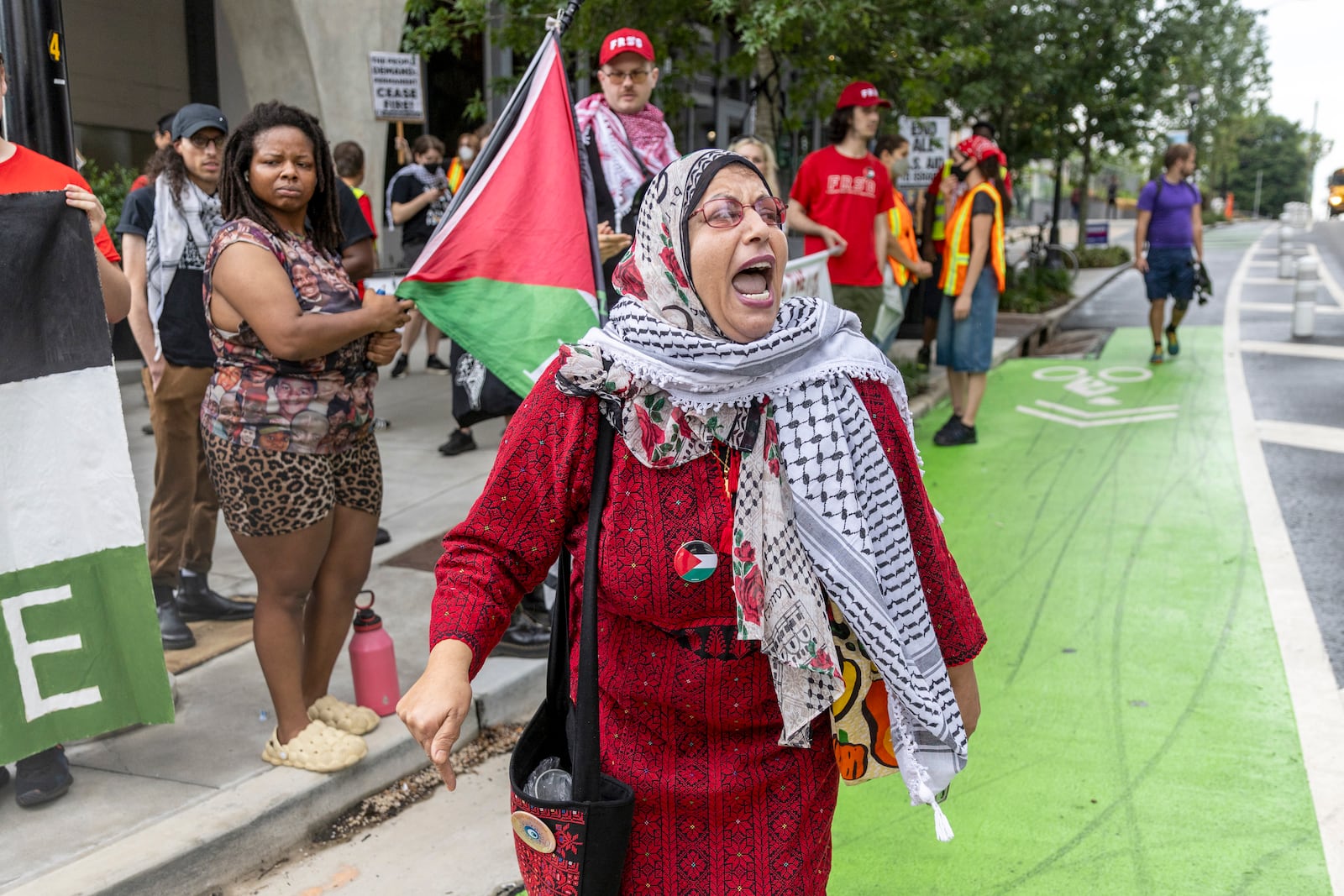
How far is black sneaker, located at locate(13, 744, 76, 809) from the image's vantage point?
3564 mm

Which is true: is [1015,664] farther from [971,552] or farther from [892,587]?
[892,587]

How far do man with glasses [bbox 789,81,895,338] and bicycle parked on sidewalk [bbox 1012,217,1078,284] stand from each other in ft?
36.4

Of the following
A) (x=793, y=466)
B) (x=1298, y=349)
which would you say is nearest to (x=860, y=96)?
(x=793, y=466)

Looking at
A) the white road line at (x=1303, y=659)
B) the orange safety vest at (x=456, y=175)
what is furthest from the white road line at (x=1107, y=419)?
the orange safety vest at (x=456, y=175)

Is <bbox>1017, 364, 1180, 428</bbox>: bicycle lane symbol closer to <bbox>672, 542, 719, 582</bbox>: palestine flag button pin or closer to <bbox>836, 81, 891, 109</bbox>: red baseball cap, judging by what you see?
<bbox>836, 81, 891, 109</bbox>: red baseball cap

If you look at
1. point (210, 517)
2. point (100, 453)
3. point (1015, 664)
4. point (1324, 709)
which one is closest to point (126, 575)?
point (100, 453)

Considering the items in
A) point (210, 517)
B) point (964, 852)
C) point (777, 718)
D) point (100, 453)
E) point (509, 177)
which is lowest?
point (964, 852)

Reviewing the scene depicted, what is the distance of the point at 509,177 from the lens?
4.12 metres

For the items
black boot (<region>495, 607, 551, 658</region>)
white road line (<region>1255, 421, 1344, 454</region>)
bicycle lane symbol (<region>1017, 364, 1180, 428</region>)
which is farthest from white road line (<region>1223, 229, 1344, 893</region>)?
black boot (<region>495, 607, 551, 658</region>)

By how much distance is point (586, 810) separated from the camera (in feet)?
6.56

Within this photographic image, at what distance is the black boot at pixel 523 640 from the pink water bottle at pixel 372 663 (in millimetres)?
731

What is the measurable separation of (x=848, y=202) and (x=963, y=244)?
89 centimetres

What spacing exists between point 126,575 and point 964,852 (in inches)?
98.3

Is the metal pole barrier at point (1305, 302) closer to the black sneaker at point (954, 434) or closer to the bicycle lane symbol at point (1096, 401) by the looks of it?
the bicycle lane symbol at point (1096, 401)
